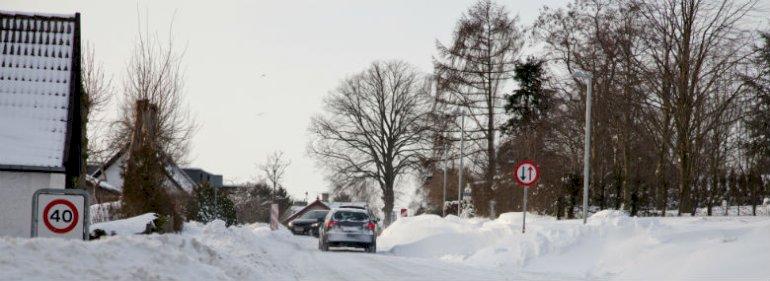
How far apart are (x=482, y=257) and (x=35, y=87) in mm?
11113

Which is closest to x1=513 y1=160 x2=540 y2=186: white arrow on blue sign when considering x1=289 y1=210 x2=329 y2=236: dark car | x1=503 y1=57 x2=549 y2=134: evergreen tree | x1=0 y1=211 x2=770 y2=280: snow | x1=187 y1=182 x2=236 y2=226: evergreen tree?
x1=0 y1=211 x2=770 y2=280: snow

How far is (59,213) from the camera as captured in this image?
9.72m

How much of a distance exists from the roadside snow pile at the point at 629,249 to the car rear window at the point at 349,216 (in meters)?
2.44

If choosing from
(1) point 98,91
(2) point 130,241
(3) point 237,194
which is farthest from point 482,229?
(3) point 237,194

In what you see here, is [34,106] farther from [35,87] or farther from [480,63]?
[480,63]

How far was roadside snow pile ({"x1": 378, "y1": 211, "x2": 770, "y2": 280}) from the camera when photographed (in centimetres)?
1788

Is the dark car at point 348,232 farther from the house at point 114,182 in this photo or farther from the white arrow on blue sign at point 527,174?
the house at point 114,182

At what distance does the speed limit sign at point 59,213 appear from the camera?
9672 millimetres

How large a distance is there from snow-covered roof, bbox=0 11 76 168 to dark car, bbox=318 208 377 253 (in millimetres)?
9398

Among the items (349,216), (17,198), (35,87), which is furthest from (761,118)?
(17,198)

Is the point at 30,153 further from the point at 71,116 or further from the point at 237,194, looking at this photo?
the point at 237,194

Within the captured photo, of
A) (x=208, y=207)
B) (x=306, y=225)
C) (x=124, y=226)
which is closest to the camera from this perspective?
(x=124, y=226)

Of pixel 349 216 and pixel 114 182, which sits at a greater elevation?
pixel 114 182

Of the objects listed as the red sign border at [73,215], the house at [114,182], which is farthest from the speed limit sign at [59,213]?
the house at [114,182]
